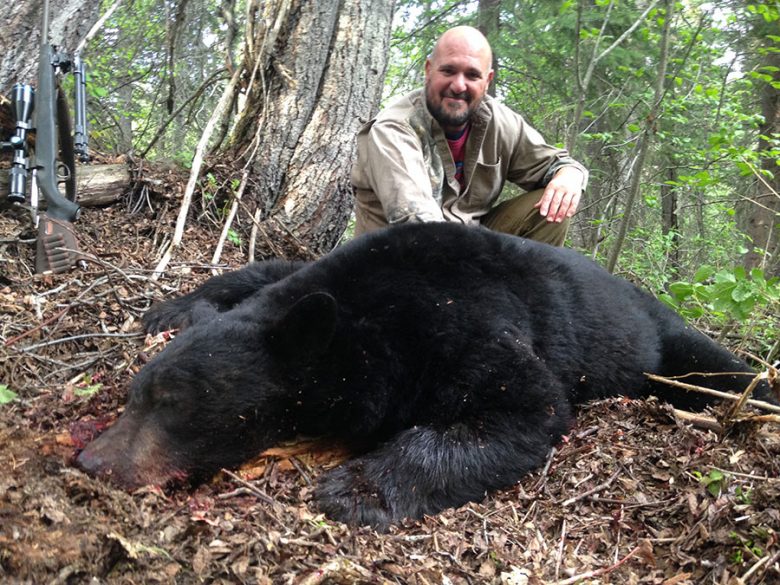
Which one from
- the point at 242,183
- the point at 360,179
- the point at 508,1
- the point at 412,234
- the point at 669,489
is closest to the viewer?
the point at 669,489

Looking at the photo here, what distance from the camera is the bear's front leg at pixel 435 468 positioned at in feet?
7.98

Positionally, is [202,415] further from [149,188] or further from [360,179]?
[149,188]

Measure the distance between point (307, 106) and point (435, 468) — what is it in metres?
4.04

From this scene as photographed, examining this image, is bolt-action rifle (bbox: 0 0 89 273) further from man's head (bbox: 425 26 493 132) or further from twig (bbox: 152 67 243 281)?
man's head (bbox: 425 26 493 132)

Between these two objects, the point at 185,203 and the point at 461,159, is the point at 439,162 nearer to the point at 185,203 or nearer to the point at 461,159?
the point at 461,159

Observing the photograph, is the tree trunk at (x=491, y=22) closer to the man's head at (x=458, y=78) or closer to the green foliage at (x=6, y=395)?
the man's head at (x=458, y=78)

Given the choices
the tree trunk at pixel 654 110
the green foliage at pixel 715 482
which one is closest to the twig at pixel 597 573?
the green foliage at pixel 715 482

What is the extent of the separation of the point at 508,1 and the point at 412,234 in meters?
7.23

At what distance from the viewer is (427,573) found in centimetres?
195

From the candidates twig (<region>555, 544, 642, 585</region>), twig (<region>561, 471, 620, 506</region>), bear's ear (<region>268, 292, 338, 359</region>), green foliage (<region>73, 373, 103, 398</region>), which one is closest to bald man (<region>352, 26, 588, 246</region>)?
bear's ear (<region>268, 292, 338, 359</region>)

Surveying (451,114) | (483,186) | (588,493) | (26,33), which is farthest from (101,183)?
(588,493)

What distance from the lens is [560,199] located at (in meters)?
4.51

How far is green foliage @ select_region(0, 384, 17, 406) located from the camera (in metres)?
2.49

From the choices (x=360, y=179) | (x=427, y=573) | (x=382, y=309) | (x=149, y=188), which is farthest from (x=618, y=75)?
(x=427, y=573)
